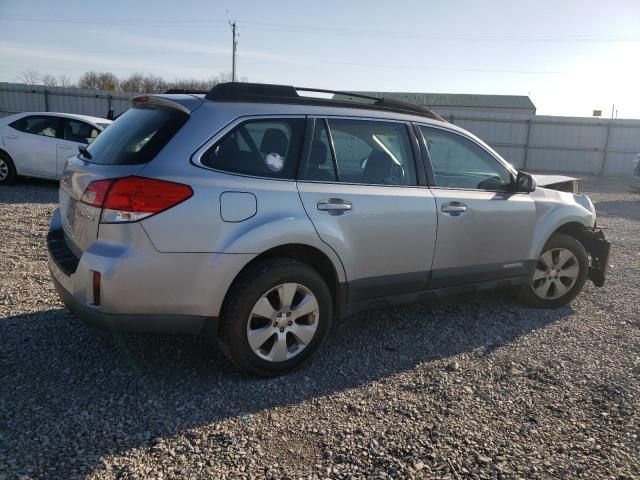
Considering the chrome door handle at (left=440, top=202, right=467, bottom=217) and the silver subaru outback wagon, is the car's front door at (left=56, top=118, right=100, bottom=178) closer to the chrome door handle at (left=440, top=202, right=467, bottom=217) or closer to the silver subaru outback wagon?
the silver subaru outback wagon

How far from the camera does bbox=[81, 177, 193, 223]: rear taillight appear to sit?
2.99m

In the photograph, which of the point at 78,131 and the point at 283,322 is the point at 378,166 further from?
the point at 78,131

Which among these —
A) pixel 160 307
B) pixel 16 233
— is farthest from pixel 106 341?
pixel 16 233

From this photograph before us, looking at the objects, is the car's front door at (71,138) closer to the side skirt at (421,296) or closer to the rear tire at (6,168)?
the rear tire at (6,168)

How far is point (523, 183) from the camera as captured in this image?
473cm

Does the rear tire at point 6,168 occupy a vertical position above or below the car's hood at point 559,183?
below

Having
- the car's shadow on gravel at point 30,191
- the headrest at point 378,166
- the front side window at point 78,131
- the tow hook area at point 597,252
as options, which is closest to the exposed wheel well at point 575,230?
the tow hook area at point 597,252

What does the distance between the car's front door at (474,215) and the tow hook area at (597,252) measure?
0.92m

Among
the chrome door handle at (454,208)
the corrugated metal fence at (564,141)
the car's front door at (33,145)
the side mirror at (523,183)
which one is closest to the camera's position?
the chrome door handle at (454,208)

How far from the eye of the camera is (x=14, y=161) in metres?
10.6

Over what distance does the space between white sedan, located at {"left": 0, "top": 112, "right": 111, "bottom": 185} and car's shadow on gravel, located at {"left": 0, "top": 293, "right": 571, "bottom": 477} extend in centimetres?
715

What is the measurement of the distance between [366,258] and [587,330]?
7.47ft

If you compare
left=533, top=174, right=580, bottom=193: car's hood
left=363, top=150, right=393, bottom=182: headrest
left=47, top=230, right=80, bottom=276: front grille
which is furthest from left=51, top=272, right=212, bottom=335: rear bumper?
left=533, top=174, right=580, bottom=193: car's hood

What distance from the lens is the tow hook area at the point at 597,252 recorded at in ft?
17.7
